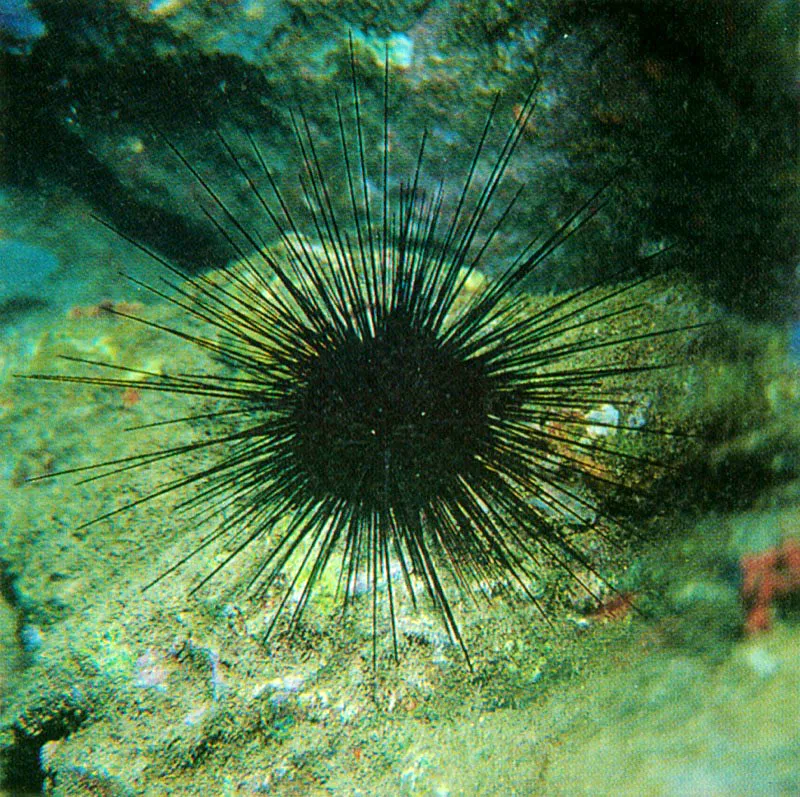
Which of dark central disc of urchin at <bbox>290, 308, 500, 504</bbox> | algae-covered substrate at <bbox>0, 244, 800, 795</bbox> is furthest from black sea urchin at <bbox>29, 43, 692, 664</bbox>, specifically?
algae-covered substrate at <bbox>0, 244, 800, 795</bbox>

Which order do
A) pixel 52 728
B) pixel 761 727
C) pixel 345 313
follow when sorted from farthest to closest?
pixel 52 728
pixel 345 313
pixel 761 727

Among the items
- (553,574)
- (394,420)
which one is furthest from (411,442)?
(553,574)

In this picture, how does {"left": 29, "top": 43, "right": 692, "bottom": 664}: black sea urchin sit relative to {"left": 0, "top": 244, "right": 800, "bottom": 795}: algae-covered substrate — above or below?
above

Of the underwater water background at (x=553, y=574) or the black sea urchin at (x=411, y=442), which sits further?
the black sea urchin at (x=411, y=442)

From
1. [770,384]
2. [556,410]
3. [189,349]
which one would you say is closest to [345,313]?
[556,410]

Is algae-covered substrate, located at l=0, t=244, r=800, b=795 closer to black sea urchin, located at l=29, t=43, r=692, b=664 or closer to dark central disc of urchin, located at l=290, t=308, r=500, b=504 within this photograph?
black sea urchin, located at l=29, t=43, r=692, b=664

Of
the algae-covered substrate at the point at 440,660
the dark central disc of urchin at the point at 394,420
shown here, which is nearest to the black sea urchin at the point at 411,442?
the dark central disc of urchin at the point at 394,420

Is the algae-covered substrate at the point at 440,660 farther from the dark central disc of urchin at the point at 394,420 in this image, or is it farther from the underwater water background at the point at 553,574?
the dark central disc of urchin at the point at 394,420

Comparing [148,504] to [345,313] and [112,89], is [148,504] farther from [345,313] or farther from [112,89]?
[112,89]

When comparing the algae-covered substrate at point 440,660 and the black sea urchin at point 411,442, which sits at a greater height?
the black sea urchin at point 411,442
